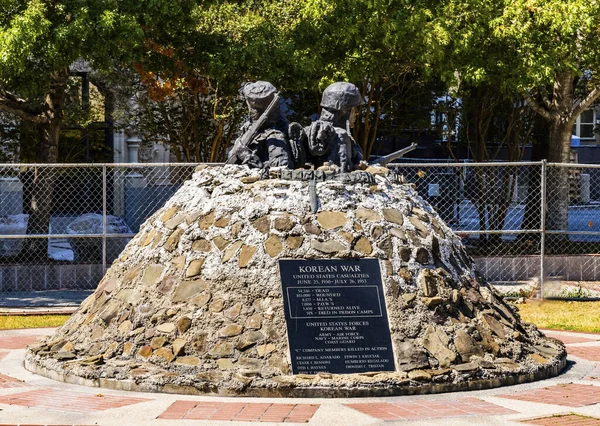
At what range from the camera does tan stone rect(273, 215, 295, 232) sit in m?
9.46

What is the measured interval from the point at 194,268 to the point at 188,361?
1.02 metres

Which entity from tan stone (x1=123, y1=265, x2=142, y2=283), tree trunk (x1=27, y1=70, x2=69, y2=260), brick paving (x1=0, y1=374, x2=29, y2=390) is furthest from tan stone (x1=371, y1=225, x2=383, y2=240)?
tree trunk (x1=27, y1=70, x2=69, y2=260)

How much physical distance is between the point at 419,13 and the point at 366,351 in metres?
11.7

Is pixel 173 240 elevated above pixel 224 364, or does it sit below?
above

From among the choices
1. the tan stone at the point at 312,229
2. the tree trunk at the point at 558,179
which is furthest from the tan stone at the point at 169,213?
the tree trunk at the point at 558,179

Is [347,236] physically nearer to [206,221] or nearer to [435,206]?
[206,221]

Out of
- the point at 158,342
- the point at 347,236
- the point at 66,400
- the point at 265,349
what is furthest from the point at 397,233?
the point at 66,400

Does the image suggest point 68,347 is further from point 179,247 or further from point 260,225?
point 260,225

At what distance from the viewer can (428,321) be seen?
361 inches

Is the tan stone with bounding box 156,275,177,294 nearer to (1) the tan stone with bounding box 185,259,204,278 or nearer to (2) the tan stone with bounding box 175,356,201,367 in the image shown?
(1) the tan stone with bounding box 185,259,204,278

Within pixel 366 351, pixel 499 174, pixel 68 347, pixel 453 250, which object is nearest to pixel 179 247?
pixel 68 347

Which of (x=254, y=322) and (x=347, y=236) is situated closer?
(x=254, y=322)

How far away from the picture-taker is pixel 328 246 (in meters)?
9.39

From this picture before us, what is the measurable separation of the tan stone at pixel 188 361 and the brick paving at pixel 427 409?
4.85ft
